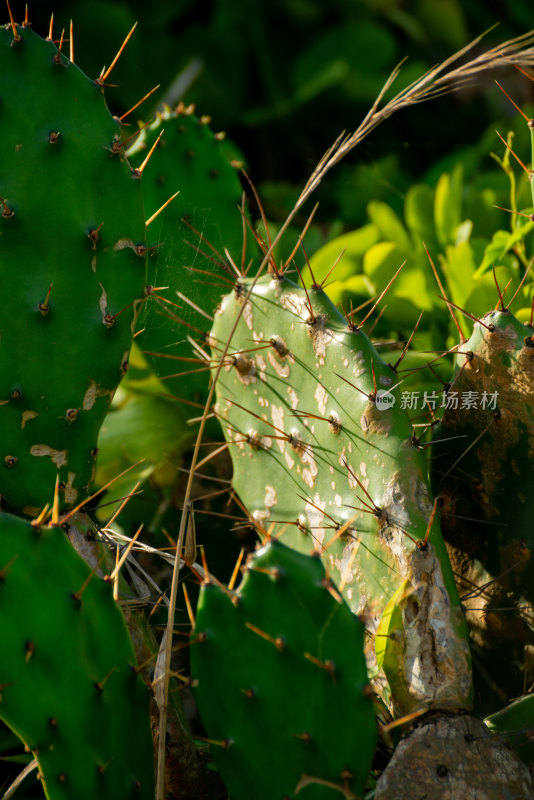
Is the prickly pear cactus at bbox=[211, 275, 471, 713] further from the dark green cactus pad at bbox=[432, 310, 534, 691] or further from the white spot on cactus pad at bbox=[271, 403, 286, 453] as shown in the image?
the dark green cactus pad at bbox=[432, 310, 534, 691]

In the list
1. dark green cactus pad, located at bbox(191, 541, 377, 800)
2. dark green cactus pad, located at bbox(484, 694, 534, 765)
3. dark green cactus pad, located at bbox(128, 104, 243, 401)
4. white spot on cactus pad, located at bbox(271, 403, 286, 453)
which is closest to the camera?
dark green cactus pad, located at bbox(191, 541, 377, 800)

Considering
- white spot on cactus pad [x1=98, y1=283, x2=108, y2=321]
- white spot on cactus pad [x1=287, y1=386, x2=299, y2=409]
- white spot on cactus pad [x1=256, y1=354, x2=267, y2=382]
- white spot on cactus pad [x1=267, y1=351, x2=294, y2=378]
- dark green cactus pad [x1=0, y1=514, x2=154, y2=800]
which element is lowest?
dark green cactus pad [x1=0, y1=514, x2=154, y2=800]

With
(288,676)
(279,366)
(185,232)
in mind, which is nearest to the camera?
(288,676)

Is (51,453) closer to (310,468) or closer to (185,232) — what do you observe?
(310,468)

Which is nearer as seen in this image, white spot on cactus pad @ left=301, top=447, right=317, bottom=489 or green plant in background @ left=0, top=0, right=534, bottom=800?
green plant in background @ left=0, top=0, right=534, bottom=800

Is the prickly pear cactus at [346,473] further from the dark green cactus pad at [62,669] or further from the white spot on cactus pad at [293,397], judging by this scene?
the dark green cactus pad at [62,669]

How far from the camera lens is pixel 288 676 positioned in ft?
1.86

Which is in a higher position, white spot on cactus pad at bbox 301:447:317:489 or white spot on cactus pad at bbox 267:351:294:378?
white spot on cactus pad at bbox 267:351:294:378

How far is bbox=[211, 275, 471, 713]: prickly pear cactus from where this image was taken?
25.2 inches

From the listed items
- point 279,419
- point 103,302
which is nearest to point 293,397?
point 279,419

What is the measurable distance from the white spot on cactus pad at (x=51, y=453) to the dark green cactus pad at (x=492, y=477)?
0.37m

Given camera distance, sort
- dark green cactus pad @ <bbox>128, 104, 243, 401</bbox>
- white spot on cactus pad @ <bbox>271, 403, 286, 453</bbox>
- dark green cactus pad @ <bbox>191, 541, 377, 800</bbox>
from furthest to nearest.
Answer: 1. dark green cactus pad @ <bbox>128, 104, 243, 401</bbox>
2. white spot on cactus pad @ <bbox>271, 403, 286, 453</bbox>
3. dark green cactus pad @ <bbox>191, 541, 377, 800</bbox>

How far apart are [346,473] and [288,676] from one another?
200 mm

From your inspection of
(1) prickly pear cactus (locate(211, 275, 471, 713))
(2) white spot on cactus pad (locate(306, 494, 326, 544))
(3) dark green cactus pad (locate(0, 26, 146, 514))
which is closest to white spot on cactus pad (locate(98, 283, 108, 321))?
(3) dark green cactus pad (locate(0, 26, 146, 514))
